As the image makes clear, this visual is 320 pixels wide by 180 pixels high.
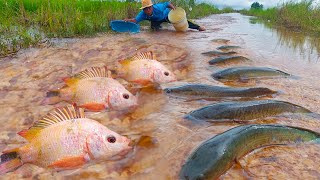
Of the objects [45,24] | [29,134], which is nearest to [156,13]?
[45,24]

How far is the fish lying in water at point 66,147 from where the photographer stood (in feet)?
7.45

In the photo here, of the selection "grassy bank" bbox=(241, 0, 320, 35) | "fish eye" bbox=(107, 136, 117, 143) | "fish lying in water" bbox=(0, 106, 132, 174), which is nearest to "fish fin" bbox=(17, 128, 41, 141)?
"fish lying in water" bbox=(0, 106, 132, 174)

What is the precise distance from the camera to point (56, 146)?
229 cm

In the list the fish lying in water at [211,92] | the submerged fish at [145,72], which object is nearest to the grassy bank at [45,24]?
the submerged fish at [145,72]

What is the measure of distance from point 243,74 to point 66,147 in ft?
9.93

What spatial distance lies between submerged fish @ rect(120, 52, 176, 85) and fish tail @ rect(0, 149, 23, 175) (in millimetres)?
2189

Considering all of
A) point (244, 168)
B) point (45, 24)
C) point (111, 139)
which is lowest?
point (244, 168)

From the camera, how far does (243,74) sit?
14.9 ft

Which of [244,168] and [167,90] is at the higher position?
[167,90]

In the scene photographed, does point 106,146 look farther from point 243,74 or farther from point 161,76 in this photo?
point 243,74

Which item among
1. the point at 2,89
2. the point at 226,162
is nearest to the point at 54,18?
the point at 2,89

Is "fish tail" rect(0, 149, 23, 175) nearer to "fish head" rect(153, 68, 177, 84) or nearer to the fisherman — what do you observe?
"fish head" rect(153, 68, 177, 84)

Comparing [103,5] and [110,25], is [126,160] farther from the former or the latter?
[103,5]

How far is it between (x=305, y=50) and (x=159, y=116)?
595cm
